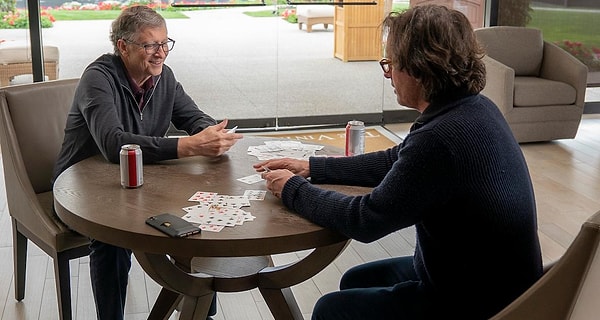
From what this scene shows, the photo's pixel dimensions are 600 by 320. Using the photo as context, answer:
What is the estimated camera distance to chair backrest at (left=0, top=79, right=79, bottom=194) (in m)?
3.13

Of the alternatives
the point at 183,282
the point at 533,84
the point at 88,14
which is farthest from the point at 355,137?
the point at 88,14

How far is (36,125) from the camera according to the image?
323 cm

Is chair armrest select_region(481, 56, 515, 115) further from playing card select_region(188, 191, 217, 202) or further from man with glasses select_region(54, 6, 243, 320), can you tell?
playing card select_region(188, 191, 217, 202)

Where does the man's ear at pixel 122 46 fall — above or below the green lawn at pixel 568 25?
above

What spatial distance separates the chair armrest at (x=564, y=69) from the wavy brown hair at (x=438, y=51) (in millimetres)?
4423

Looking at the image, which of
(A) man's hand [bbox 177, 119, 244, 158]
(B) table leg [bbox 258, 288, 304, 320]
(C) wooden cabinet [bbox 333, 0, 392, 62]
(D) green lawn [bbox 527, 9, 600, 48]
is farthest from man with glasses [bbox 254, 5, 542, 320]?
(D) green lawn [bbox 527, 9, 600, 48]

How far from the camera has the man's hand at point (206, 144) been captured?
9.16 feet

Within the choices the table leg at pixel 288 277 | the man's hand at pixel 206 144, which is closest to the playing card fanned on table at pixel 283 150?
the man's hand at pixel 206 144

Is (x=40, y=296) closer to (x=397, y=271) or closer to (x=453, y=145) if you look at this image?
(x=397, y=271)

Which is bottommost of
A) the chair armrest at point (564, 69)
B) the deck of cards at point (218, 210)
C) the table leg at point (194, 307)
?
the table leg at point (194, 307)

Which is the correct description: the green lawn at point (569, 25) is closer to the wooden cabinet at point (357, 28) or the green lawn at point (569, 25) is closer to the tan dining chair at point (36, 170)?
the wooden cabinet at point (357, 28)

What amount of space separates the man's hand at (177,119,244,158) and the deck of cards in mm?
349

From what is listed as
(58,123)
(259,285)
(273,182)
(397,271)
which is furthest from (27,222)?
(397,271)

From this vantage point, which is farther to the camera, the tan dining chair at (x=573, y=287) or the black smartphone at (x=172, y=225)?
the black smartphone at (x=172, y=225)
